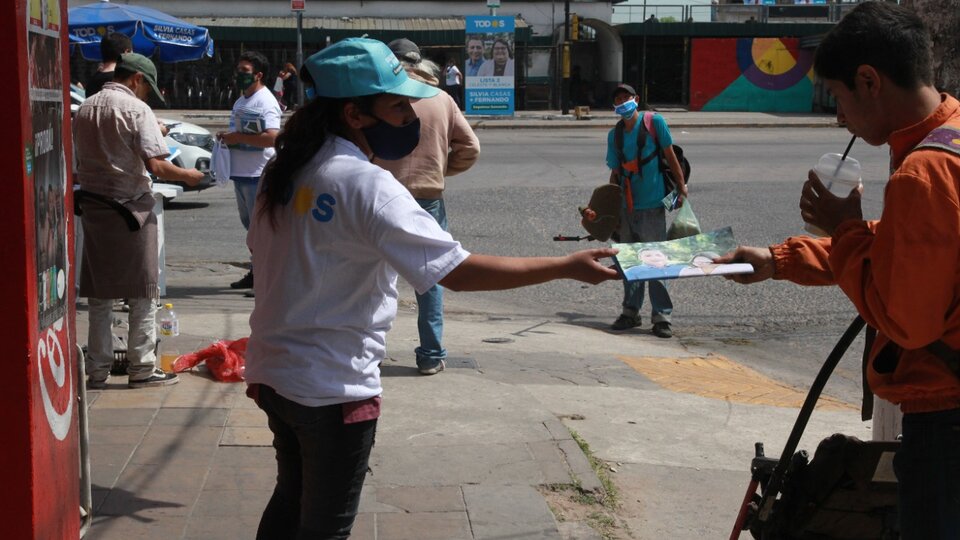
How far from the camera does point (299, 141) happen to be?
309 centimetres

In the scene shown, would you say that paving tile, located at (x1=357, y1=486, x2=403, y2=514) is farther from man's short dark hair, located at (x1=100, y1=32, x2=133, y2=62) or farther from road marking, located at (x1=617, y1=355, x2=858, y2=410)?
man's short dark hair, located at (x1=100, y1=32, x2=133, y2=62)

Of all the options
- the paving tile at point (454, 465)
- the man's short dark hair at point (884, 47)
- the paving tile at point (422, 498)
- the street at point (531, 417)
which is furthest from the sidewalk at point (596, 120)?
the man's short dark hair at point (884, 47)

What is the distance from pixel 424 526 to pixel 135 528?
3.75 ft

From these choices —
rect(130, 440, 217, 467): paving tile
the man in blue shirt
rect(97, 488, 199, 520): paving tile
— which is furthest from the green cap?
the man in blue shirt

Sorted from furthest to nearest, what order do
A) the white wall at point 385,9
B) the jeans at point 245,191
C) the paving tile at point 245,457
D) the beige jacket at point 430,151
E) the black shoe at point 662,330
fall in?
the white wall at point 385,9, the jeans at point 245,191, the black shoe at point 662,330, the beige jacket at point 430,151, the paving tile at point 245,457

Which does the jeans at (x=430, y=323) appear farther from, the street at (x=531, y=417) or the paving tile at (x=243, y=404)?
the paving tile at (x=243, y=404)

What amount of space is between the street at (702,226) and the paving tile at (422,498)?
133 inches

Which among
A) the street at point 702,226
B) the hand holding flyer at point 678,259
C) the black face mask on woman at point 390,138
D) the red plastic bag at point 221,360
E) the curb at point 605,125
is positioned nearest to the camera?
the black face mask on woman at point 390,138

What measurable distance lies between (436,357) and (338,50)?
156 inches

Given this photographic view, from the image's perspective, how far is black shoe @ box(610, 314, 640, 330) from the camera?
8.80 m

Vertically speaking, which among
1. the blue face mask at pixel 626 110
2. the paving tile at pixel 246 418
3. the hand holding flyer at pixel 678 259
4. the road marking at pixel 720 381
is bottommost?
the road marking at pixel 720 381

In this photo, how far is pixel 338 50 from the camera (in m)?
3.08

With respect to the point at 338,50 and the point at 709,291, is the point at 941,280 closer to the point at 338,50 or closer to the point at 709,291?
the point at 338,50

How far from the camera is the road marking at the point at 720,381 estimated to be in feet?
22.2
